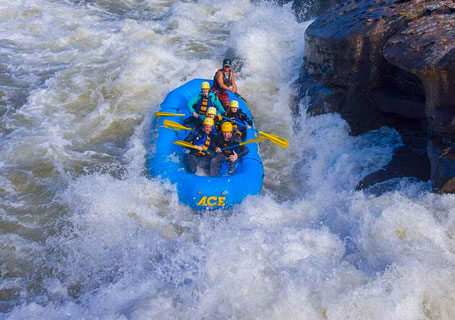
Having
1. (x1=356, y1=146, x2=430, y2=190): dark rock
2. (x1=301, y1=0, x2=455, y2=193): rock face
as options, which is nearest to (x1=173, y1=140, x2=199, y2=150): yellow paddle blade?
(x1=356, y1=146, x2=430, y2=190): dark rock

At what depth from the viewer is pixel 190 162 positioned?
550cm

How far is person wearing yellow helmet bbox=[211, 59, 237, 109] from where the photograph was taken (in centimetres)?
701

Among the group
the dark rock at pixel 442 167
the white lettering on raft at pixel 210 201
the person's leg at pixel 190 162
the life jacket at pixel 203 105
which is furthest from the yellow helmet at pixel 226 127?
the dark rock at pixel 442 167

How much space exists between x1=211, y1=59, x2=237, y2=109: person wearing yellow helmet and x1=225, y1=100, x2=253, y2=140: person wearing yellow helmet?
621mm

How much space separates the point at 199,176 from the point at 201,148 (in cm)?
51

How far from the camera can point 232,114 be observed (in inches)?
253

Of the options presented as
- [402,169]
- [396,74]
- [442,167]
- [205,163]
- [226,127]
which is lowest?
[205,163]

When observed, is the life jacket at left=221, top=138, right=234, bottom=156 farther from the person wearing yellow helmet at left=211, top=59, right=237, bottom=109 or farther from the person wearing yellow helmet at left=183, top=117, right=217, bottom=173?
the person wearing yellow helmet at left=211, top=59, right=237, bottom=109

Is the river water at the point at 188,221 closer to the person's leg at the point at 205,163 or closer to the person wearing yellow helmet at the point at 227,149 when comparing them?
the person wearing yellow helmet at the point at 227,149

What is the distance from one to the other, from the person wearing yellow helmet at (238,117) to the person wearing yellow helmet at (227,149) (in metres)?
0.44

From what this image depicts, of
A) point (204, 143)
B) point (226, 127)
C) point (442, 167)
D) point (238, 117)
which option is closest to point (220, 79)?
point (238, 117)

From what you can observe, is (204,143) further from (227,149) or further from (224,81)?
(224,81)

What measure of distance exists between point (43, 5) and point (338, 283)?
11.7 meters

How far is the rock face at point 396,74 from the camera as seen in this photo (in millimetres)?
4414
